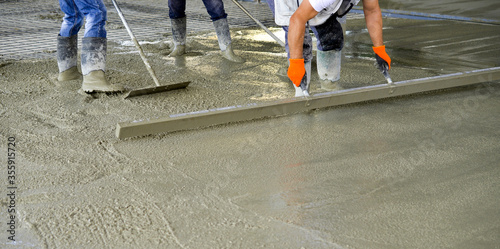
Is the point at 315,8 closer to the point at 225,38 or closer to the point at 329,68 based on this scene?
the point at 329,68

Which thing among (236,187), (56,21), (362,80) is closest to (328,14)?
(362,80)

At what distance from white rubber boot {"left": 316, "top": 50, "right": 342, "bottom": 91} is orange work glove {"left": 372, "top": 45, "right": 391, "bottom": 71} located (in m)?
0.33

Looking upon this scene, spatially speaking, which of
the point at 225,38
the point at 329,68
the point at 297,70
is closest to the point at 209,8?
the point at 225,38

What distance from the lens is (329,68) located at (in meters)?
3.59

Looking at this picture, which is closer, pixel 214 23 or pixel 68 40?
pixel 68 40

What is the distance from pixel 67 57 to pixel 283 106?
2.06 m

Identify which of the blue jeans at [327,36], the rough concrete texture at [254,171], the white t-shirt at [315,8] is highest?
the white t-shirt at [315,8]

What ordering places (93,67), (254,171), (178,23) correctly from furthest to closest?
(178,23)
(93,67)
(254,171)

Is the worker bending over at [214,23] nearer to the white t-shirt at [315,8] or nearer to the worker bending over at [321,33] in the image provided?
the worker bending over at [321,33]

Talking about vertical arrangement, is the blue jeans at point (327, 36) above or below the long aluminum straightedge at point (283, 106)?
above

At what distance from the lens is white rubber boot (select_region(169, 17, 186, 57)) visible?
4.81 metres

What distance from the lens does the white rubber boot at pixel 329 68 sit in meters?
3.54

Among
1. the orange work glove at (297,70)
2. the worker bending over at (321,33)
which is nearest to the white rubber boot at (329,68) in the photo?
the worker bending over at (321,33)

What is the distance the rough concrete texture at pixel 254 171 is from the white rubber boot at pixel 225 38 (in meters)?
0.64
